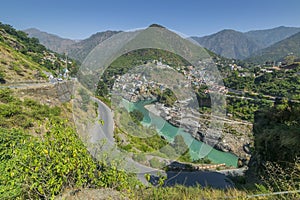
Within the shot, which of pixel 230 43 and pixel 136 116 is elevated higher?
pixel 230 43

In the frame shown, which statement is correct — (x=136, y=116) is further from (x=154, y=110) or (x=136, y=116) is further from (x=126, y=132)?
(x=154, y=110)

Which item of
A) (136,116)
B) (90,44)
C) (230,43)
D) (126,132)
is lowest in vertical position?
(126,132)

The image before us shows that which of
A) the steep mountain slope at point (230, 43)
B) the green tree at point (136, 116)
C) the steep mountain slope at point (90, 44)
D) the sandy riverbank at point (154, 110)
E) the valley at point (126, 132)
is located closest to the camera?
the valley at point (126, 132)

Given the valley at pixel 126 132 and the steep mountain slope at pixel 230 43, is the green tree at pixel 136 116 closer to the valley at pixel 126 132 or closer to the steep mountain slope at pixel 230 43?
the valley at pixel 126 132

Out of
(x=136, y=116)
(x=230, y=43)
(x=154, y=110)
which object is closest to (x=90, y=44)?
(x=154, y=110)

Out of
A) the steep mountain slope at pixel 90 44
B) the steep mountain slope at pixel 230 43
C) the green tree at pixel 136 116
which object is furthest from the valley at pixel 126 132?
the steep mountain slope at pixel 230 43

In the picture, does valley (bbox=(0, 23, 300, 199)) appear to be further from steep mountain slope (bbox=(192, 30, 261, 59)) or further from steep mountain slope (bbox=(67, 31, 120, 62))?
steep mountain slope (bbox=(192, 30, 261, 59))

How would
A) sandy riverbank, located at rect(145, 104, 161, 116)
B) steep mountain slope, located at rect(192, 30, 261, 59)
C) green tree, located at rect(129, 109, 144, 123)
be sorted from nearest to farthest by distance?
green tree, located at rect(129, 109, 144, 123) → sandy riverbank, located at rect(145, 104, 161, 116) → steep mountain slope, located at rect(192, 30, 261, 59)

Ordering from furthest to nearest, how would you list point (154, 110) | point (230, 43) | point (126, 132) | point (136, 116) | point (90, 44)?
1. point (230, 43)
2. point (90, 44)
3. point (154, 110)
4. point (126, 132)
5. point (136, 116)

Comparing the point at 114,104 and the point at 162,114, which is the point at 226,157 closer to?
Answer: the point at 162,114

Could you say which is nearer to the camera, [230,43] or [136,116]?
[136,116]

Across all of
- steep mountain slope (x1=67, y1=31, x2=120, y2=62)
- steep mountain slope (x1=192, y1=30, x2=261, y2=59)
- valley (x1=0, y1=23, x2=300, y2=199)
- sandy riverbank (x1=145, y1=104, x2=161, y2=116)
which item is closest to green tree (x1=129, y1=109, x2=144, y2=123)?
valley (x1=0, y1=23, x2=300, y2=199)

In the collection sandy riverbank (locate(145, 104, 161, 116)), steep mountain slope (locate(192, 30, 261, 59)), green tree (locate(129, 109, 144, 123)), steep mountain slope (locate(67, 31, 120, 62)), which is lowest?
sandy riverbank (locate(145, 104, 161, 116))

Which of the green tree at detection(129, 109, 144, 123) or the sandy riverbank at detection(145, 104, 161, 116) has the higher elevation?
the green tree at detection(129, 109, 144, 123)
